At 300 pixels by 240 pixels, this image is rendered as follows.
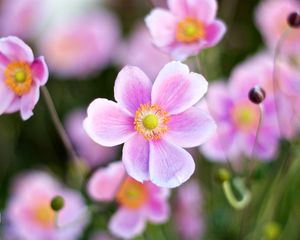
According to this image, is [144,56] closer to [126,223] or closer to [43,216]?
[43,216]

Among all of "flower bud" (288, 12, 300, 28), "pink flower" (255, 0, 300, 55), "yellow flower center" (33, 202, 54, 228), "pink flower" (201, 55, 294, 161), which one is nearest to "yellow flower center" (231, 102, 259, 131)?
"pink flower" (201, 55, 294, 161)

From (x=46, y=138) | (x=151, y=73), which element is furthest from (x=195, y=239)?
(x=46, y=138)

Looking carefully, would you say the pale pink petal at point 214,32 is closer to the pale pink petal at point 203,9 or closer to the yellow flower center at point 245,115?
the pale pink petal at point 203,9

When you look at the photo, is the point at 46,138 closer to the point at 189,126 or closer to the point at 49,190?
the point at 49,190

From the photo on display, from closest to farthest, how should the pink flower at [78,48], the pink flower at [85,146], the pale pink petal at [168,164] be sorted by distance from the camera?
the pale pink petal at [168,164] < the pink flower at [85,146] < the pink flower at [78,48]

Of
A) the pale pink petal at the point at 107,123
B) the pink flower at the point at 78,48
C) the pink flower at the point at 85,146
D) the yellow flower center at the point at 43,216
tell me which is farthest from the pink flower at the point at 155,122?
the pink flower at the point at 78,48

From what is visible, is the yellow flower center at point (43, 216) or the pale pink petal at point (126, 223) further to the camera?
A: the yellow flower center at point (43, 216)

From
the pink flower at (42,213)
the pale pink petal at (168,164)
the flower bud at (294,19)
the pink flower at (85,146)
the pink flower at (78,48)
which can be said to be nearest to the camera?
the pale pink petal at (168,164)

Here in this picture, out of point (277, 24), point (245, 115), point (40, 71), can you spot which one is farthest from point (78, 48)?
point (40, 71)
